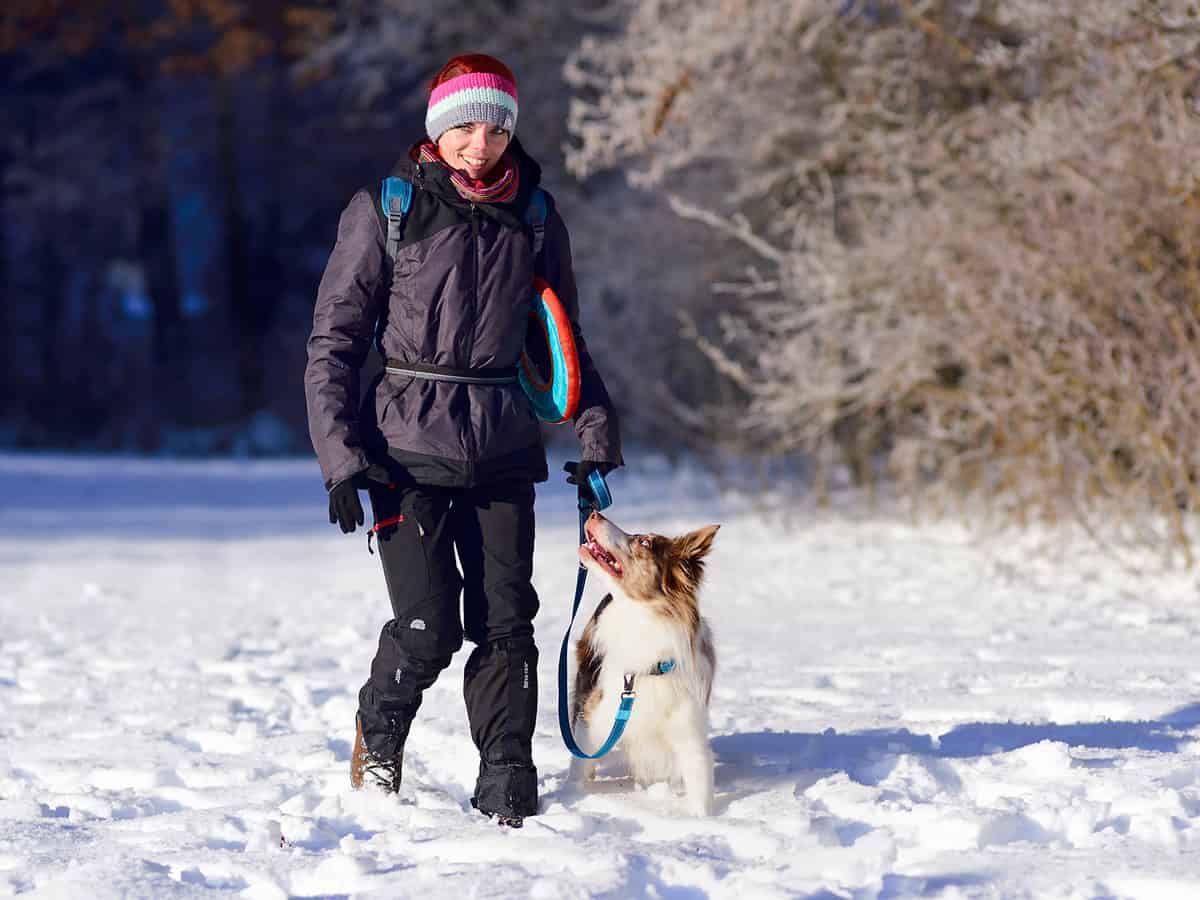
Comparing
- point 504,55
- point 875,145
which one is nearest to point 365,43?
point 504,55

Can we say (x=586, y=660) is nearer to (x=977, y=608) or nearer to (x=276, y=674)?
(x=276, y=674)

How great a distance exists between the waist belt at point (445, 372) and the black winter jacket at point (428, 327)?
2 centimetres

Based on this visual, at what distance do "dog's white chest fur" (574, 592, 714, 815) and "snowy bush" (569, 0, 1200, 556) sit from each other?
460 centimetres

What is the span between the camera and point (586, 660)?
14.2 feet

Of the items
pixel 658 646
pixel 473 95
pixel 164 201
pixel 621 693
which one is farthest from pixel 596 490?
pixel 164 201

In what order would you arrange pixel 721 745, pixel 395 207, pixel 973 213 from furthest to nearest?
1. pixel 973 213
2. pixel 721 745
3. pixel 395 207

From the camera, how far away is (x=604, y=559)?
4.09m

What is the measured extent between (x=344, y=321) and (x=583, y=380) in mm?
742

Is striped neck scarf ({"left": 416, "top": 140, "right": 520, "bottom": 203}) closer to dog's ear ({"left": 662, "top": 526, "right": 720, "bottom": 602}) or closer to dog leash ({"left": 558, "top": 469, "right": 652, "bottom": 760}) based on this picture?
Answer: dog leash ({"left": 558, "top": 469, "right": 652, "bottom": 760})

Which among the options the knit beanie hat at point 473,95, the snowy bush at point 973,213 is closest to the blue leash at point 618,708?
the knit beanie hat at point 473,95

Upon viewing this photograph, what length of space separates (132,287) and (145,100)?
6357 mm

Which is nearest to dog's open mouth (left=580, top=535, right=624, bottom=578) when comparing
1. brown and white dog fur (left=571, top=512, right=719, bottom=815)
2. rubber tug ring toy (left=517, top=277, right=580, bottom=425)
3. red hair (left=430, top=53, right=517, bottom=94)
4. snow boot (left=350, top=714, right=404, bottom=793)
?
brown and white dog fur (left=571, top=512, right=719, bottom=815)

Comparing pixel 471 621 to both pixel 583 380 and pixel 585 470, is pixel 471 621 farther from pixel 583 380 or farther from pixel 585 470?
pixel 583 380

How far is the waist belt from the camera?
3922 millimetres
